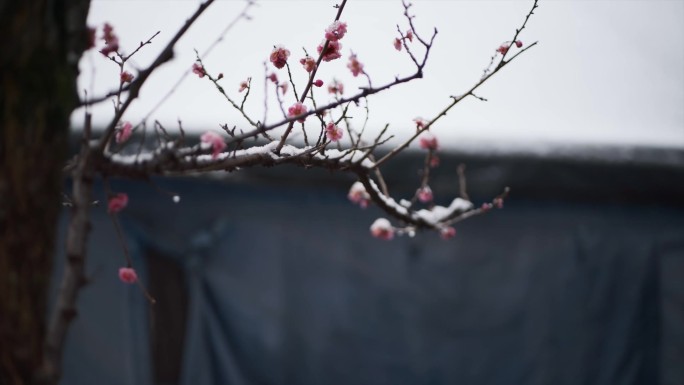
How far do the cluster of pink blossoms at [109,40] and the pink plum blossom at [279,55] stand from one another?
0.49 m

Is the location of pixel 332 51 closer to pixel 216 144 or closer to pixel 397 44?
pixel 397 44

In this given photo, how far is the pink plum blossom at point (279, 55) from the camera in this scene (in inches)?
78.5

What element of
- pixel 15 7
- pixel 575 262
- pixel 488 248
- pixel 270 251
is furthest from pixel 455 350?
pixel 15 7

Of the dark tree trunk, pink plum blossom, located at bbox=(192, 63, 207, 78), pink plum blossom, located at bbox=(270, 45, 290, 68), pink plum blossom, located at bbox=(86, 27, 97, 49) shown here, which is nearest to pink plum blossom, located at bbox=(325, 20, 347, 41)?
pink plum blossom, located at bbox=(270, 45, 290, 68)

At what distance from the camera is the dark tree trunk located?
1076mm

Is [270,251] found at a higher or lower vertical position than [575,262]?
higher

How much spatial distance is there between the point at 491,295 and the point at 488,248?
0.85ft

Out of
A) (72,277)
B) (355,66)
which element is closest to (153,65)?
(72,277)

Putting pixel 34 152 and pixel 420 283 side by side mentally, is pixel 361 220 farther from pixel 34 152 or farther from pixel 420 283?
pixel 34 152

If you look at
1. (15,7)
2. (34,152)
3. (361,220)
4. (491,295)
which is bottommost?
(491,295)

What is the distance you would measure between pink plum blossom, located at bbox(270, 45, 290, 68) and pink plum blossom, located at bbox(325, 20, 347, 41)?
20 centimetres

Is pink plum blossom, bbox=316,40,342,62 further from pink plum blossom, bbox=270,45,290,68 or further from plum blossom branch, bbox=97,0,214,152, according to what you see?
plum blossom branch, bbox=97,0,214,152

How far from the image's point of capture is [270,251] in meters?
3.35

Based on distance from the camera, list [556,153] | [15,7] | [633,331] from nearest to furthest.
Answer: [15,7]
[556,153]
[633,331]
